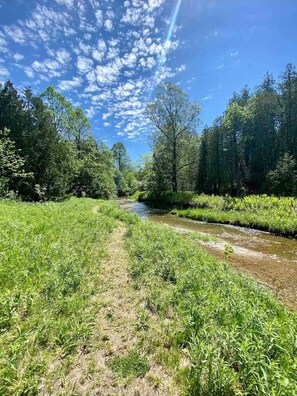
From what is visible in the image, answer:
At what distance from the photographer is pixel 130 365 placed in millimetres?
2662

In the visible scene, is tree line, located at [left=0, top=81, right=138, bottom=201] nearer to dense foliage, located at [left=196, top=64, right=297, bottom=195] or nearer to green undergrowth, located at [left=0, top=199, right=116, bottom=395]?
green undergrowth, located at [left=0, top=199, right=116, bottom=395]

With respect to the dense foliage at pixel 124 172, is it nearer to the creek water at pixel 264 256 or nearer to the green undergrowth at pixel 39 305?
the creek water at pixel 264 256

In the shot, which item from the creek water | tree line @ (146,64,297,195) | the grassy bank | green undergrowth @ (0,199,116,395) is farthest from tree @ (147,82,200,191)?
green undergrowth @ (0,199,116,395)

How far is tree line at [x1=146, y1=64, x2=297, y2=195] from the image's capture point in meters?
26.6

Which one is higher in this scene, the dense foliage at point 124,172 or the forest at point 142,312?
the dense foliage at point 124,172

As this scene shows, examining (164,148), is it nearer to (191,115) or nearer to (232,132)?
(191,115)

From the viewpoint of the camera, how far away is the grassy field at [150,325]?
88.7 inches

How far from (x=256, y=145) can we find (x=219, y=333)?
35.9m

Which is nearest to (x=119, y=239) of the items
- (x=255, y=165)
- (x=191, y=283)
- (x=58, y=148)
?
(x=191, y=283)

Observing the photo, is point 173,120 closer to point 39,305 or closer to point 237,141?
point 237,141

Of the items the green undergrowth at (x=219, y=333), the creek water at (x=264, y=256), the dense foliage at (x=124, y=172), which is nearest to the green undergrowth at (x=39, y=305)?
the green undergrowth at (x=219, y=333)

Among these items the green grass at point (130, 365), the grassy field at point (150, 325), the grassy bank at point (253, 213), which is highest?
the grassy bank at point (253, 213)

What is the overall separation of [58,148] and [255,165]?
96.5ft

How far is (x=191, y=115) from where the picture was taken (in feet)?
89.4
